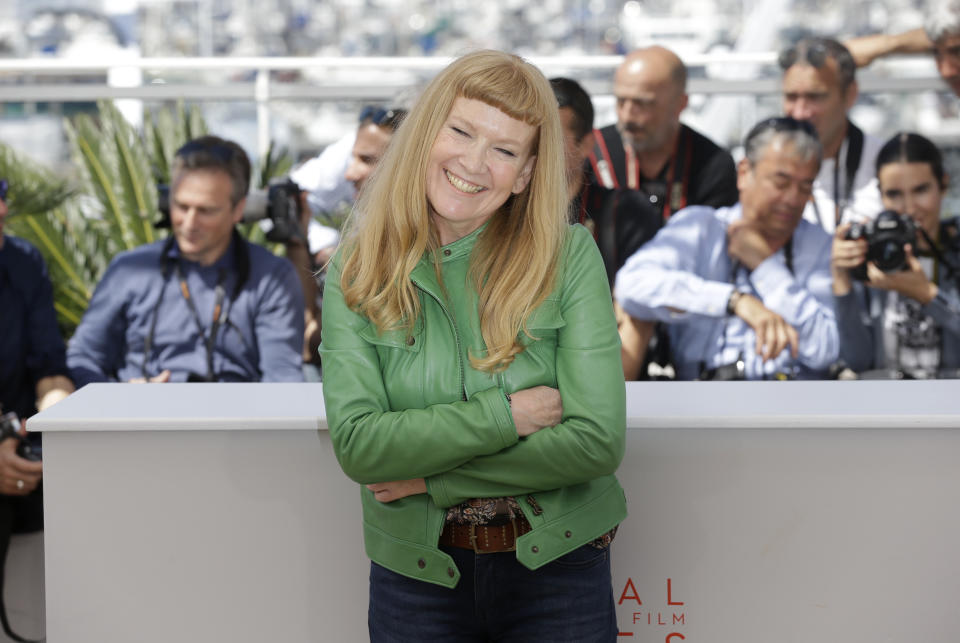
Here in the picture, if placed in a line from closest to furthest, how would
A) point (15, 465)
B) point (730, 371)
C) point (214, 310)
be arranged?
point (15, 465) → point (214, 310) → point (730, 371)

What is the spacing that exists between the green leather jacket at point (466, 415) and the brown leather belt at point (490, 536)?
3 cm

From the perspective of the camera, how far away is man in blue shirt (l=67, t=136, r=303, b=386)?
3723mm

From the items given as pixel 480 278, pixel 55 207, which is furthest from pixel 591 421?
pixel 55 207

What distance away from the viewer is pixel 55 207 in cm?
426

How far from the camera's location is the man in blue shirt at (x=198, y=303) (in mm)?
3723

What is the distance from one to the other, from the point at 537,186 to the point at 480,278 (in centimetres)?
15

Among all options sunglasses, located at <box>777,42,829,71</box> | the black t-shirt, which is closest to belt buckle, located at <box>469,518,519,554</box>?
the black t-shirt

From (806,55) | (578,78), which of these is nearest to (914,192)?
(806,55)

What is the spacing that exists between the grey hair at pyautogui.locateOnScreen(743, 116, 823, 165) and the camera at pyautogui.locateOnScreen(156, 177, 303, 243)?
1.82 m

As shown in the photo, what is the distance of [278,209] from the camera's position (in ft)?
13.7

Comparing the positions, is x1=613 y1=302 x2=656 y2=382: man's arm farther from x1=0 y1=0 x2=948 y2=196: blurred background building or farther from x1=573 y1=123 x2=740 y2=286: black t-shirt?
x1=0 y1=0 x2=948 y2=196: blurred background building

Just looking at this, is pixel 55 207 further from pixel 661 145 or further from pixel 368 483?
pixel 368 483

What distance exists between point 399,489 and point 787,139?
10.2ft

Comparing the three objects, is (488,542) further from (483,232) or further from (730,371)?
(730,371)
